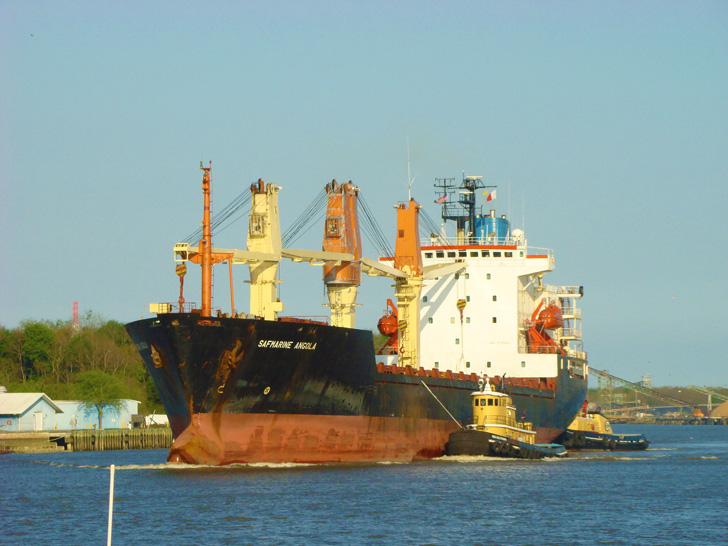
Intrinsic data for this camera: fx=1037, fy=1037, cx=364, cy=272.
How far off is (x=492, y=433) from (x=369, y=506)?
46.6 feet

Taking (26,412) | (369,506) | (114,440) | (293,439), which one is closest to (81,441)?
(114,440)

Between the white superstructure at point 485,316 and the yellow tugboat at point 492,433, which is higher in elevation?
the white superstructure at point 485,316

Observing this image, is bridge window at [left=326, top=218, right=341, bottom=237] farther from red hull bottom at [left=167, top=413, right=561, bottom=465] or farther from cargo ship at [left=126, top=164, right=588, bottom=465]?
red hull bottom at [left=167, top=413, right=561, bottom=465]

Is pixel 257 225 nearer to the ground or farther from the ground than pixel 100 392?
A: farther from the ground

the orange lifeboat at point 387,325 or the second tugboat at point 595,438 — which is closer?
the orange lifeboat at point 387,325

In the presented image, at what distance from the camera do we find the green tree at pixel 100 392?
217ft

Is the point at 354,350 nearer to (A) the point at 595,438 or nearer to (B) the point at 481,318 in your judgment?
(B) the point at 481,318

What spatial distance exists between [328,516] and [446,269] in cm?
2351

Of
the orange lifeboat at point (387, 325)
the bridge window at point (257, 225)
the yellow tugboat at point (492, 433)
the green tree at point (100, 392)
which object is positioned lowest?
the yellow tugboat at point (492, 433)

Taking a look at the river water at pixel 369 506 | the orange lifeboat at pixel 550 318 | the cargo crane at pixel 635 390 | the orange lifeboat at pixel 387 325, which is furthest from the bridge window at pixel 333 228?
the cargo crane at pixel 635 390

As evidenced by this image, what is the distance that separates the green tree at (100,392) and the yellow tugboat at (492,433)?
3111 cm

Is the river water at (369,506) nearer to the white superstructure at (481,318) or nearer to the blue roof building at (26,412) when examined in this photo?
the white superstructure at (481,318)

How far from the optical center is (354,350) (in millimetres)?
36156

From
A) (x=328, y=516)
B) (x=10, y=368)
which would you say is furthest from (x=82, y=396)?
(x=328, y=516)
